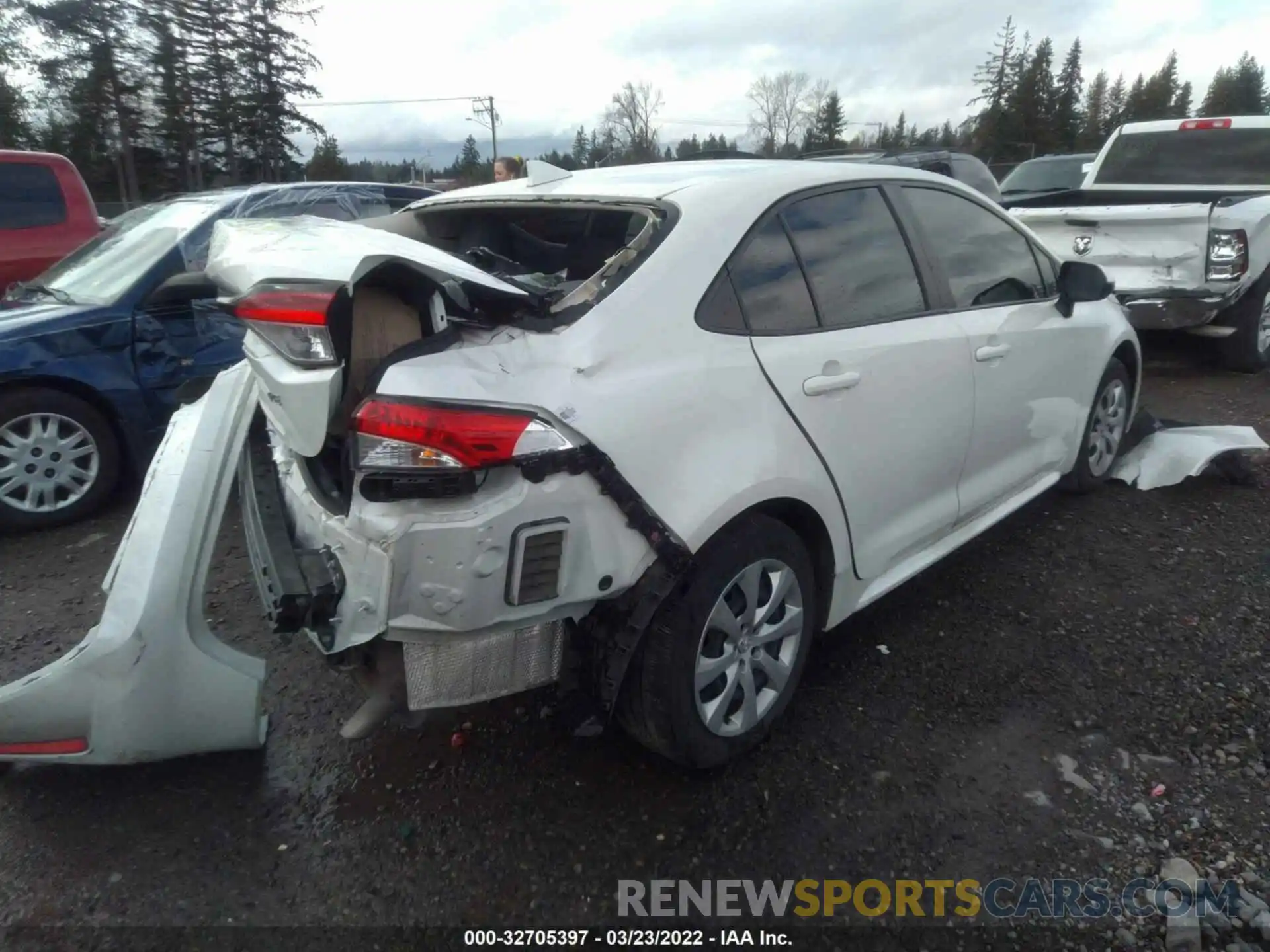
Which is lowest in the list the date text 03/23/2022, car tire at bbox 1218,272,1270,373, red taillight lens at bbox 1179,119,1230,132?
the date text 03/23/2022

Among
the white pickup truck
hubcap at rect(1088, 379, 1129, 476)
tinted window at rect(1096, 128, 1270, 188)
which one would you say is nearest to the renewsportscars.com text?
hubcap at rect(1088, 379, 1129, 476)

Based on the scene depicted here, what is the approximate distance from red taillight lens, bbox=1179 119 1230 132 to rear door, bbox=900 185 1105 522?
18.7ft

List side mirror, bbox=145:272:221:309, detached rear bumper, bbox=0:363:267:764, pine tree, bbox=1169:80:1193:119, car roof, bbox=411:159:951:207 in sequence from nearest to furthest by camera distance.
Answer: detached rear bumper, bbox=0:363:267:764 → car roof, bbox=411:159:951:207 → side mirror, bbox=145:272:221:309 → pine tree, bbox=1169:80:1193:119

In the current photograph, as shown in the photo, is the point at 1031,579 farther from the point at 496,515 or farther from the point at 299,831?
the point at 299,831

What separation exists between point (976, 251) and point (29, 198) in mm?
7037

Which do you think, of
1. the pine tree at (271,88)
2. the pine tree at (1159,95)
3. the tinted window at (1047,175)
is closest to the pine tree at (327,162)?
the pine tree at (271,88)

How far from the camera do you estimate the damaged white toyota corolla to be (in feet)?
6.73

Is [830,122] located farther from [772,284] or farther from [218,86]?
[772,284]

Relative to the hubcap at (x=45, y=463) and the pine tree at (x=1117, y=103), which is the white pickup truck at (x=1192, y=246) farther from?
the pine tree at (x=1117, y=103)

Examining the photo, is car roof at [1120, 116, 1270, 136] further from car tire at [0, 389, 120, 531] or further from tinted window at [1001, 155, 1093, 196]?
car tire at [0, 389, 120, 531]

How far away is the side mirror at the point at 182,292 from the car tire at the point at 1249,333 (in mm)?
7039

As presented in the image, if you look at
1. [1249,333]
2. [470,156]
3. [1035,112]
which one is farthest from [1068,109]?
[1249,333]

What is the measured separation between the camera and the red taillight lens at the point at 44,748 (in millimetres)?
2393

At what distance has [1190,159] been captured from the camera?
8281mm
